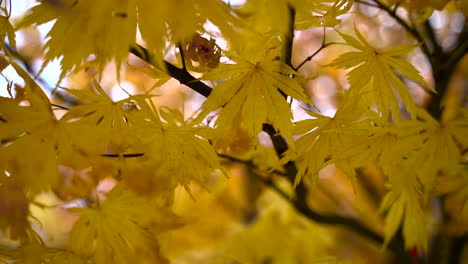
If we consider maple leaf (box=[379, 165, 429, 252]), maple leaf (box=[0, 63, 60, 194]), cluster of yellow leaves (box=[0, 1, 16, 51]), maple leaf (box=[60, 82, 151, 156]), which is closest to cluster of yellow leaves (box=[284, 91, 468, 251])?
maple leaf (box=[379, 165, 429, 252])

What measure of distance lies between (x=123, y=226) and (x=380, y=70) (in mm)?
512

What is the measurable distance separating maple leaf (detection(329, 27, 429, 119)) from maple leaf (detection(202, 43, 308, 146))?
8cm

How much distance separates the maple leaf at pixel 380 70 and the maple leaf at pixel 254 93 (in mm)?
85

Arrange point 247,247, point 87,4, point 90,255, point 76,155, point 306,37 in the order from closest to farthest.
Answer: point 87,4 < point 76,155 < point 90,255 < point 247,247 < point 306,37

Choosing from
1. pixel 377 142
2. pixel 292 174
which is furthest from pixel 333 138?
pixel 292 174

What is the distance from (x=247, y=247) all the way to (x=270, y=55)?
0.99m

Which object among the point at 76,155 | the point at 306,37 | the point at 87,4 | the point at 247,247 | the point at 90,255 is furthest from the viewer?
the point at 306,37

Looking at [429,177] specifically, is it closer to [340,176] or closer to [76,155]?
[76,155]

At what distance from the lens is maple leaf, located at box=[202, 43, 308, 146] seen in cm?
66

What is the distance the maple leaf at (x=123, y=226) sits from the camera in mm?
783

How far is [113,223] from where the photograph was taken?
802mm

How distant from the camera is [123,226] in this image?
2.64 ft

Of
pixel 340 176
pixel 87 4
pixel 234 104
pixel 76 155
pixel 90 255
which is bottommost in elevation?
pixel 340 176

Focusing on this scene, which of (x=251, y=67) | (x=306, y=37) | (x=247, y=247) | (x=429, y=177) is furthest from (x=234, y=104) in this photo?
(x=306, y=37)
